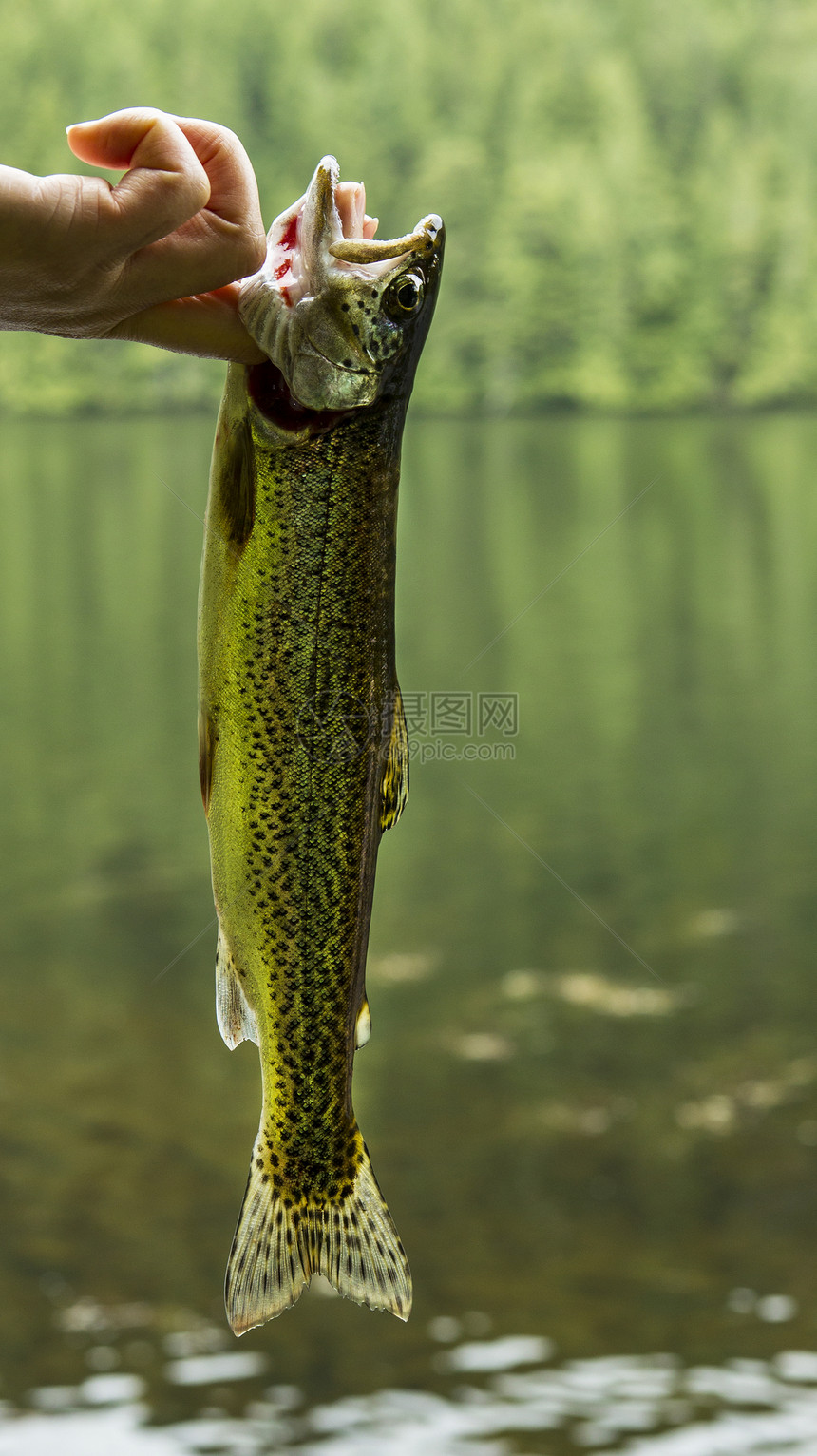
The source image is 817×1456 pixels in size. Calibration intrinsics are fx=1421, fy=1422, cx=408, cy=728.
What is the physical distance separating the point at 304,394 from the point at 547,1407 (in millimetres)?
5390

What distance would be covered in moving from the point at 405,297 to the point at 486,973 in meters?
8.02

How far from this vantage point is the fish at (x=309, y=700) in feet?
2.90

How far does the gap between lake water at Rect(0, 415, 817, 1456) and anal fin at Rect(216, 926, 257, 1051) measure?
12.0ft

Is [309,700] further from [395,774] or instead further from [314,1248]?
[314,1248]

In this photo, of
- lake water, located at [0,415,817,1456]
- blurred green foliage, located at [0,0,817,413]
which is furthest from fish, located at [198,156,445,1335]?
blurred green foliage, located at [0,0,817,413]

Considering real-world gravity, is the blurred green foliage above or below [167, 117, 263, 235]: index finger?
above

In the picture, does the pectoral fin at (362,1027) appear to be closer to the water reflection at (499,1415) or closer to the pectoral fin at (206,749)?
the pectoral fin at (206,749)

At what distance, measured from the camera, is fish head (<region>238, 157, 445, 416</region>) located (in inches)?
34.0

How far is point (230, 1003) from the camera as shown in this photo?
1.00 metres

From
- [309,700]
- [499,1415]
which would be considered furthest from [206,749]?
[499,1415]

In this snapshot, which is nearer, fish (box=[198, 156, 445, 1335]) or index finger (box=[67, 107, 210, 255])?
index finger (box=[67, 107, 210, 255])

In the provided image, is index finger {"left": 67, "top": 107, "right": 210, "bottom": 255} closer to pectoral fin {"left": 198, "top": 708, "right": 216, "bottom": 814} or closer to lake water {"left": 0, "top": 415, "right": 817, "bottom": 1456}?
pectoral fin {"left": 198, "top": 708, "right": 216, "bottom": 814}

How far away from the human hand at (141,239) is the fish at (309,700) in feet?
0.11

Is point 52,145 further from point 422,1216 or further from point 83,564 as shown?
point 422,1216
